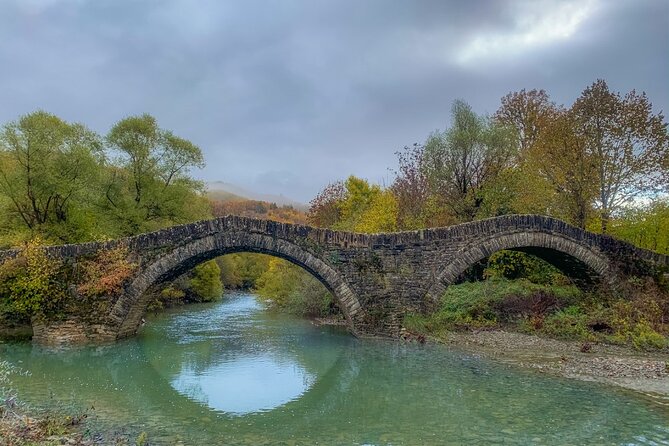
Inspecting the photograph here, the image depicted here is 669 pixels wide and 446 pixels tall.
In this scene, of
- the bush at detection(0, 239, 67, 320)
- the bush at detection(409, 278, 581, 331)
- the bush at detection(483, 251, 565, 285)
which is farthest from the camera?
the bush at detection(483, 251, 565, 285)

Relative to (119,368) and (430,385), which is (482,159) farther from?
(119,368)

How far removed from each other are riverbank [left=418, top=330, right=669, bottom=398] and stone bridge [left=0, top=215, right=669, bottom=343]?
1996 millimetres

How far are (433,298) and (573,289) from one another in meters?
6.43

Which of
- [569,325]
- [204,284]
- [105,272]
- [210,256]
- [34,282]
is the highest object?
[210,256]

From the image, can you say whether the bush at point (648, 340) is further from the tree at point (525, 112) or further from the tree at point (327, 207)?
the tree at point (327, 207)

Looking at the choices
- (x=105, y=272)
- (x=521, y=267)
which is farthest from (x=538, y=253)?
(x=105, y=272)

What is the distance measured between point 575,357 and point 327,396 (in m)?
6.73

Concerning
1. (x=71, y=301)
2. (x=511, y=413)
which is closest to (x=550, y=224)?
(x=511, y=413)

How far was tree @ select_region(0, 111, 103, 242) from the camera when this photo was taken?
1894 centimetres

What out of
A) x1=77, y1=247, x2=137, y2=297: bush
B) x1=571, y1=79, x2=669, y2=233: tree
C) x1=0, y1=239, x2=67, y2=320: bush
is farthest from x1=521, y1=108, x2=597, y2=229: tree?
x1=0, y1=239, x2=67, y2=320: bush

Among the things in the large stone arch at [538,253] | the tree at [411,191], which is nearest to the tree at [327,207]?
the tree at [411,191]

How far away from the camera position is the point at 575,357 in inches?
498

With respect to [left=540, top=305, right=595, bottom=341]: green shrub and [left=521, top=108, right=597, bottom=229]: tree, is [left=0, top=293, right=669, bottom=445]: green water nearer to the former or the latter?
[left=540, top=305, right=595, bottom=341]: green shrub

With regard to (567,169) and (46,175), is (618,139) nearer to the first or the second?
(567,169)
